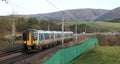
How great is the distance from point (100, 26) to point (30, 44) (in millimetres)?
137732

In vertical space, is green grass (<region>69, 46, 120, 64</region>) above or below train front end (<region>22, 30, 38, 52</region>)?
below

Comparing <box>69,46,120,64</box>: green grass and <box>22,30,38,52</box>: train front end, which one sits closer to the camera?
<box>69,46,120,64</box>: green grass

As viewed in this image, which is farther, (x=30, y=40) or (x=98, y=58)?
(x=30, y=40)

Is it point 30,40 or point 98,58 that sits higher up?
point 30,40

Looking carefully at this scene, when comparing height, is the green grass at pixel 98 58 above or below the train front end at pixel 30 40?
below

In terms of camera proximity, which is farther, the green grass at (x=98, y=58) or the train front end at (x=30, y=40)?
the train front end at (x=30, y=40)

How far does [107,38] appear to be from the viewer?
120 metres

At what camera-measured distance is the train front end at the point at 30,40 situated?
46.5 meters

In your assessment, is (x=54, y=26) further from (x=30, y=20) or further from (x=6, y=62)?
(x=6, y=62)

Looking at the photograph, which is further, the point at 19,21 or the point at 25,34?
the point at 19,21

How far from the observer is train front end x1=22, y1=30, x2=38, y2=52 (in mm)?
46531

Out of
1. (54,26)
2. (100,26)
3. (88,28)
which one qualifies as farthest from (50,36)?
(100,26)

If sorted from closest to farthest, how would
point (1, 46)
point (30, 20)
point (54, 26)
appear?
point (1, 46) → point (30, 20) → point (54, 26)

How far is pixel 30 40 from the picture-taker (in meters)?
47.0
